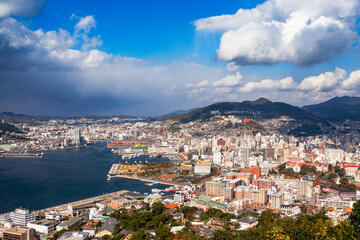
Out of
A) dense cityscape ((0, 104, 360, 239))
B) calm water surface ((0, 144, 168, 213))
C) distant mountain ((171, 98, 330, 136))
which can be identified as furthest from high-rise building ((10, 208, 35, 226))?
distant mountain ((171, 98, 330, 136))

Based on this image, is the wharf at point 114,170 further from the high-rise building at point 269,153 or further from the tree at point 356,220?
the tree at point 356,220

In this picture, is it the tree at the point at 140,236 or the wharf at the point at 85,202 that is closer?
the tree at the point at 140,236

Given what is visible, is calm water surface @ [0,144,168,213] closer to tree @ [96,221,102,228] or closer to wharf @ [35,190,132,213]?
wharf @ [35,190,132,213]

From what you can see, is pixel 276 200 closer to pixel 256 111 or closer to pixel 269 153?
pixel 269 153

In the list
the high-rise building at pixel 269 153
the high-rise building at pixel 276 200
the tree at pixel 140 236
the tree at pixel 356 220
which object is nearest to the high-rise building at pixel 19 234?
the tree at pixel 140 236

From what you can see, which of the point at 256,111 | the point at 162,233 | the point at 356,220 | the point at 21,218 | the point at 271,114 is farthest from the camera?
the point at 256,111

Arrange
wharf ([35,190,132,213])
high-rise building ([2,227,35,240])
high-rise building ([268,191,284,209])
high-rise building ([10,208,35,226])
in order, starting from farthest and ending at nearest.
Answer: high-rise building ([268,191,284,209]) < wharf ([35,190,132,213]) < high-rise building ([10,208,35,226]) < high-rise building ([2,227,35,240])

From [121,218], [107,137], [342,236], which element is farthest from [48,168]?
[107,137]

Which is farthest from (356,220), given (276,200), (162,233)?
(276,200)
